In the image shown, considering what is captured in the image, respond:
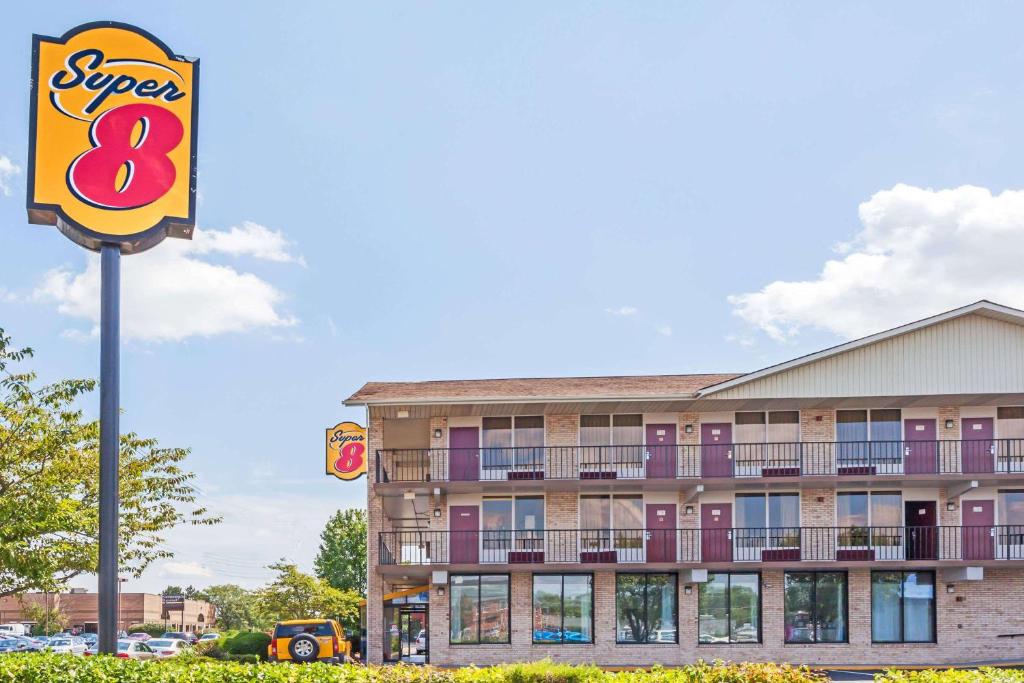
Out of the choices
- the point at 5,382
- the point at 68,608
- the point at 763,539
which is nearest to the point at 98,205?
the point at 5,382

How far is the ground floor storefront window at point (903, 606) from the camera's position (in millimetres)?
31250

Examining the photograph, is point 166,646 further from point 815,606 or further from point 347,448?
point 815,606

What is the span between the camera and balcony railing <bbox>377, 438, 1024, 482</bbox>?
31391 mm

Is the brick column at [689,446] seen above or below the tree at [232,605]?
above

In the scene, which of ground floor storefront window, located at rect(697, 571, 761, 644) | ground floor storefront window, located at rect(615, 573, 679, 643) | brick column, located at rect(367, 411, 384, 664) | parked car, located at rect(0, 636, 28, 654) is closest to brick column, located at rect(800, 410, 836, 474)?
ground floor storefront window, located at rect(697, 571, 761, 644)

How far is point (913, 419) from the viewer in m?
32.0

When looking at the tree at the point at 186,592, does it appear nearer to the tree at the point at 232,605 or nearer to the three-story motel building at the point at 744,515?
the tree at the point at 232,605

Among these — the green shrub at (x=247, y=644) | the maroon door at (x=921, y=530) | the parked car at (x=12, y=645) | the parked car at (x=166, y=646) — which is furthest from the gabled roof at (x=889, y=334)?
the parked car at (x=12, y=645)

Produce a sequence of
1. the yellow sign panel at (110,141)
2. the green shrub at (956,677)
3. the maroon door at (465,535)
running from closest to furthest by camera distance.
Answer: the green shrub at (956,677) < the yellow sign panel at (110,141) < the maroon door at (465,535)

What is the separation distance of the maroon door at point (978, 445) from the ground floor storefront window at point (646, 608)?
9.31 metres

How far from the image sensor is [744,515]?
1257 inches

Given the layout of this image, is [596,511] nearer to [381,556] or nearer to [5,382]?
[381,556]

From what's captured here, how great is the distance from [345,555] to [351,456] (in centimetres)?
2745

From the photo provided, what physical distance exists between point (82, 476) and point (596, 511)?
47.5 ft
